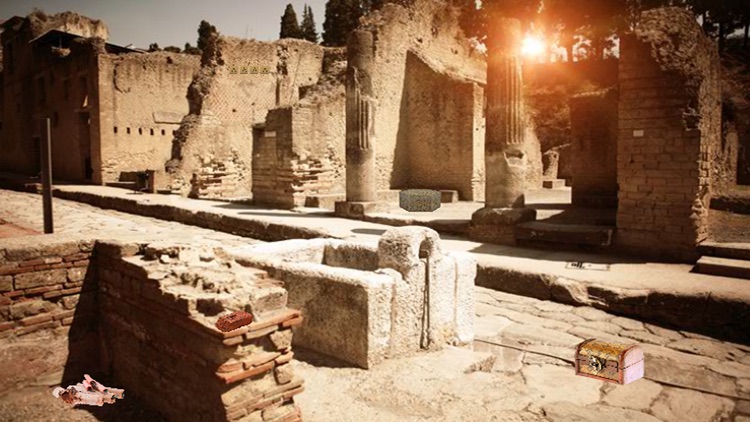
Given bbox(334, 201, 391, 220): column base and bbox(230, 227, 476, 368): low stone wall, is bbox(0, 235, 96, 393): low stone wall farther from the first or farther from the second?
bbox(334, 201, 391, 220): column base

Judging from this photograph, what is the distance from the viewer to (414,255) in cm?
358

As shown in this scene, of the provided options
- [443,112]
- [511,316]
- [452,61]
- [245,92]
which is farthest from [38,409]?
[452,61]

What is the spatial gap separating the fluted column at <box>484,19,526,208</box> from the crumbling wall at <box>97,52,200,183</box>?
1668cm

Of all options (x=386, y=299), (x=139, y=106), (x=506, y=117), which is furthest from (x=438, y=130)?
(x=386, y=299)

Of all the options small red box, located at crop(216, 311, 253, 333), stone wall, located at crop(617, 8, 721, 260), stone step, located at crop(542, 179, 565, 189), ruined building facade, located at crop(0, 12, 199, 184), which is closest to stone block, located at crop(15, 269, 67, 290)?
small red box, located at crop(216, 311, 253, 333)

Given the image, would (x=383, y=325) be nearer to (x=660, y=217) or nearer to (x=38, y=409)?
(x=38, y=409)

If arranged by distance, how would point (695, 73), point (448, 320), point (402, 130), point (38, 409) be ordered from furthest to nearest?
1. point (402, 130)
2. point (695, 73)
3. point (448, 320)
4. point (38, 409)

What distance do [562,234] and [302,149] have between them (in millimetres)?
7918

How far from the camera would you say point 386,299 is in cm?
332

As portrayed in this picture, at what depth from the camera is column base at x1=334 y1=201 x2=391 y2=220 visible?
10359mm

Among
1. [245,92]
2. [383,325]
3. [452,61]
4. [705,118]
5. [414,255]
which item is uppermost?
[452,61]

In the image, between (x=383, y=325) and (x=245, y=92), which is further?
(x=245, y=92)

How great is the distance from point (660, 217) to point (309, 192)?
28.8 ft

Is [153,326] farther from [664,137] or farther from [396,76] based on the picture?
[396,76]
